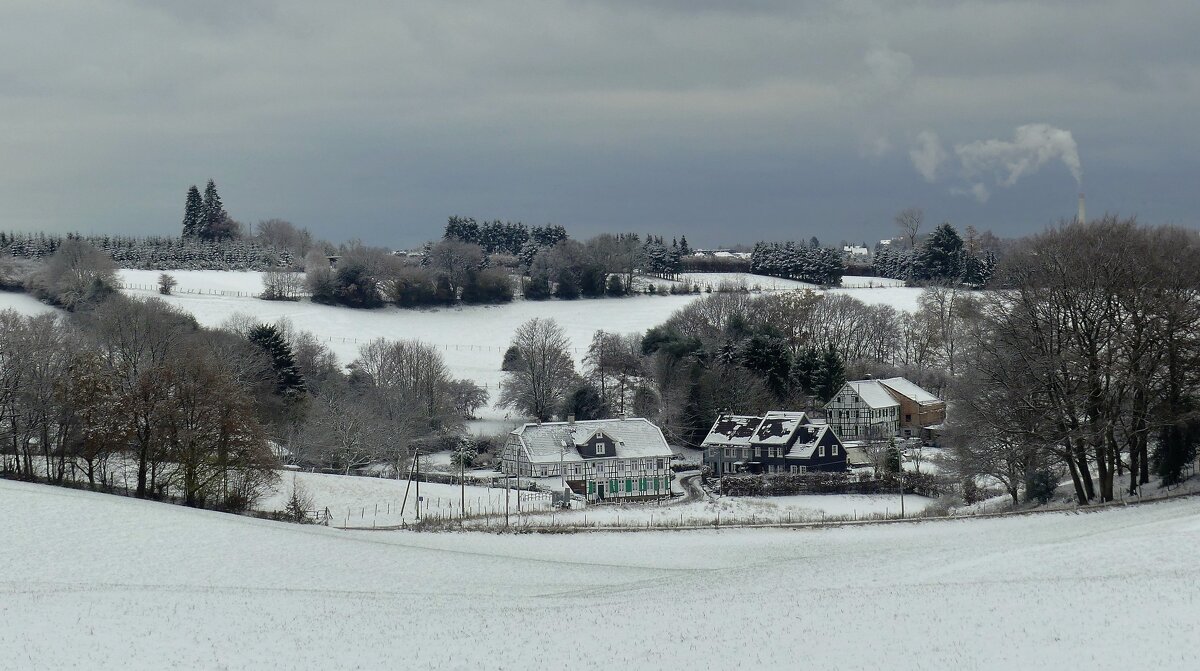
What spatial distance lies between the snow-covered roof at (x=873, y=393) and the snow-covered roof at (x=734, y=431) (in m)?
12.0

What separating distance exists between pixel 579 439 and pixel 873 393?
79.2 feet

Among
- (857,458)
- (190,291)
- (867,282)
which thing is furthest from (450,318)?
(867,282)

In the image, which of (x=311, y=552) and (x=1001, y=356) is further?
(x=1001, y=356)

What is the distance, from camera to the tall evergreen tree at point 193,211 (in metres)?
143

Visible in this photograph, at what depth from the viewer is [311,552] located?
29.2 meters

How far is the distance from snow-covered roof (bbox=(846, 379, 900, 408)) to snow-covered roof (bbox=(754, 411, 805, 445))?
1145cm

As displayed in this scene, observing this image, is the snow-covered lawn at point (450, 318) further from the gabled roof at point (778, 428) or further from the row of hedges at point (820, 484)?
the row of hedges at point (820, 484)

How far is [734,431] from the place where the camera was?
197 ft

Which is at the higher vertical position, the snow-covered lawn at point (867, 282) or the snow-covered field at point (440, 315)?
the snow-covered lawn at point (867, 282)

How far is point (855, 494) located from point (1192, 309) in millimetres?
22399

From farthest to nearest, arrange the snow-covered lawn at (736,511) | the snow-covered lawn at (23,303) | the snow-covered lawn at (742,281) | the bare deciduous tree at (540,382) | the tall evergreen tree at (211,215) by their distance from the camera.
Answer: the tall evergreen tree at (211,215) → the snow-covered lawn at (742,281) → the snow-covered lawn at (23,303) → the bare deciduous tree at (540,382) → the snow-covered lawn at (736,511)

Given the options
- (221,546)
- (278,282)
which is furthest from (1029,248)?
(278,282)

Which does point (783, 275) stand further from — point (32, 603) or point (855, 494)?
point (32, 603)

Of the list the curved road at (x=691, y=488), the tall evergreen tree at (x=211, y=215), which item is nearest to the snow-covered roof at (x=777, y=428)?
the curved road at (x=691, y=488)
